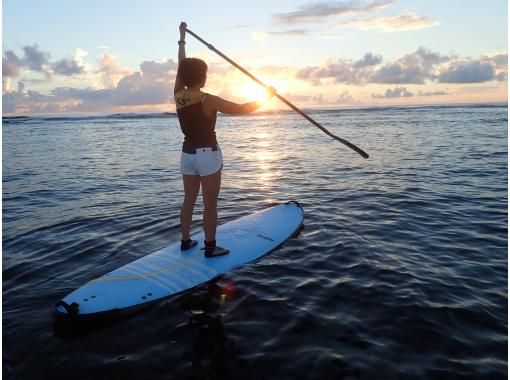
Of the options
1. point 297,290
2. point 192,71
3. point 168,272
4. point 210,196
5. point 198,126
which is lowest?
point 297,290

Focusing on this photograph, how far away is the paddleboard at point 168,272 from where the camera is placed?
4648 millimetres

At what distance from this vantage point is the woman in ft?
16.0

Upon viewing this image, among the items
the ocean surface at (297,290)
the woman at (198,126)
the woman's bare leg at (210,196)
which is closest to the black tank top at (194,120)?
the woman at (198,126)

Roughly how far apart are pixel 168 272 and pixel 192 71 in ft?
8.84

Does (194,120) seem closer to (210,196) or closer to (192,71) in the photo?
(192,71)

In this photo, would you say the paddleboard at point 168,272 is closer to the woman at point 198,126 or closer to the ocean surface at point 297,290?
the ocean surface at point 297,290

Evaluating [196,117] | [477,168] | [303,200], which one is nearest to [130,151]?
[303,200]

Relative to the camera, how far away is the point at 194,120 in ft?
16.6

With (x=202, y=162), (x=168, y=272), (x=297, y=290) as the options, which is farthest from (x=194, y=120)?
(x=297, y=290)

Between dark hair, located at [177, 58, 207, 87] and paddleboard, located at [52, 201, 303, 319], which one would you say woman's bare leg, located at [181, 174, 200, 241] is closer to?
paddleboard, located at [52, 201, 303, 319]

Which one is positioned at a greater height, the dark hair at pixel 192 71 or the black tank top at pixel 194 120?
the dark hair at pixel 192 71

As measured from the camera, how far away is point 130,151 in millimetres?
22875

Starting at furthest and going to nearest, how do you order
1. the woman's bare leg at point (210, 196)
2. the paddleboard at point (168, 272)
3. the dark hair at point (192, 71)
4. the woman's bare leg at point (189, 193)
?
the woman's bare leg at point (189, 193) < the woman's bare leg at point (210, 196) < the dark hair at point (192, 71) < the paddleboard at point (168, 272)

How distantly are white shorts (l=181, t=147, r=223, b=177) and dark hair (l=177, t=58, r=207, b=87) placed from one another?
87cm
